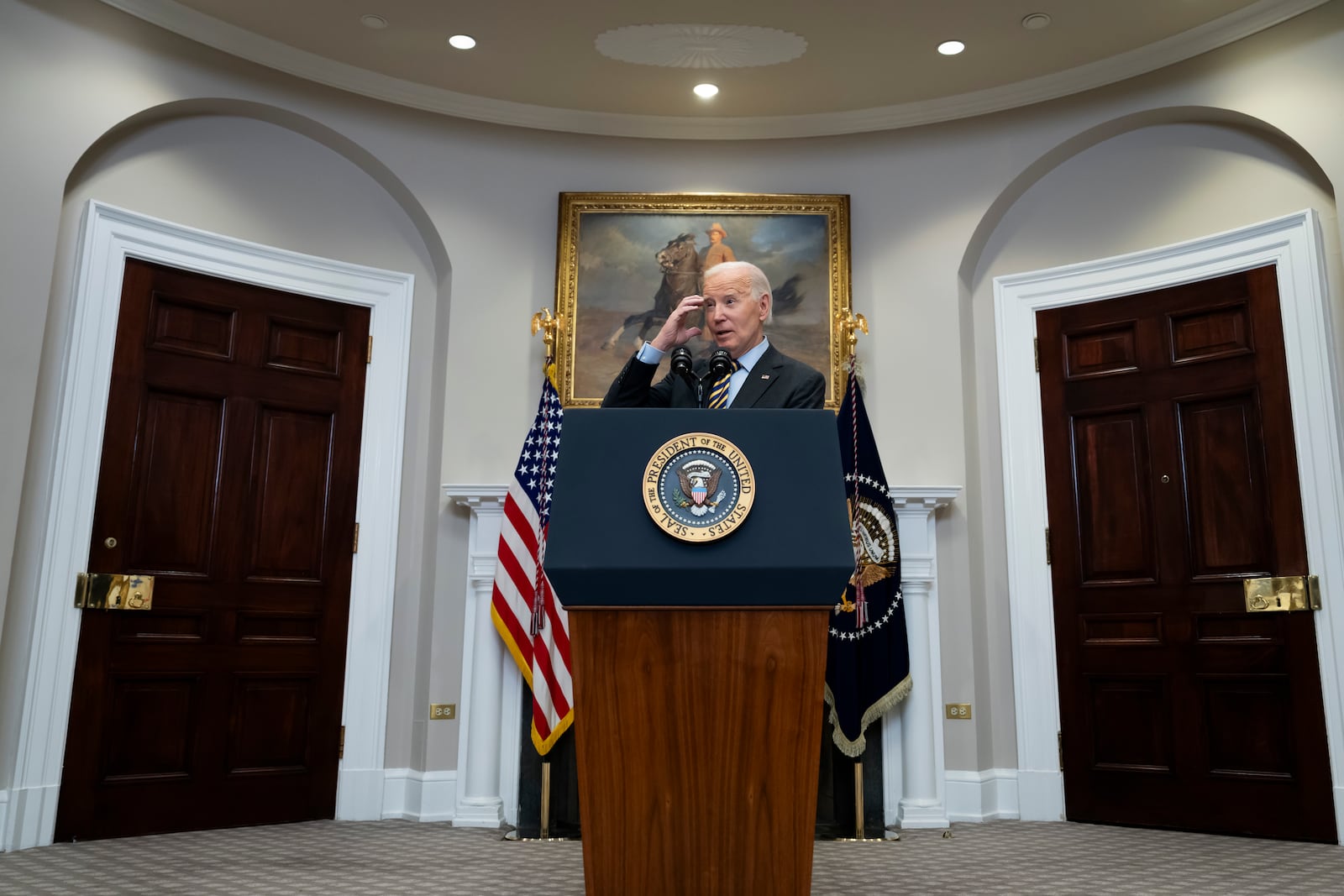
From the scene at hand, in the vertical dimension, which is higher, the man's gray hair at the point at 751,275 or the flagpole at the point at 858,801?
the man's gray hair at the point at 751,275

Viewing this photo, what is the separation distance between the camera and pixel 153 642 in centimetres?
482

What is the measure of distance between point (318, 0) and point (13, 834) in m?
3.93

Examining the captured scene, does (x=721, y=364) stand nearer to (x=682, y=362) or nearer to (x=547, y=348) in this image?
(x=682, y=362)

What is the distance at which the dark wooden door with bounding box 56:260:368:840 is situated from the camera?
471 centimetres

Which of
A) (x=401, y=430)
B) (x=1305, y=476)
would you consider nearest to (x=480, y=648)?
(x=401, y=430)

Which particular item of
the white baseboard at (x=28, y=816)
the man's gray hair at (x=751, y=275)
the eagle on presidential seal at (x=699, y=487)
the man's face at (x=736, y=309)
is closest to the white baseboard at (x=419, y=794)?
the white baseboard at (x=28, y=816)

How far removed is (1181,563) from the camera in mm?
5047

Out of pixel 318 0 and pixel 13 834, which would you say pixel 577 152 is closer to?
pixel 318 0

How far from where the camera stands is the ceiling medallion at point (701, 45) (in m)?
5.09

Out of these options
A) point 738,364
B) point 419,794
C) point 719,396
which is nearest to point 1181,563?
point 738,364

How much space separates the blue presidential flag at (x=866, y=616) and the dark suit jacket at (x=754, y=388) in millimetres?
1761

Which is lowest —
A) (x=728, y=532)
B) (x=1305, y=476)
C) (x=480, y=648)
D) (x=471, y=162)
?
(x=480, y=648)

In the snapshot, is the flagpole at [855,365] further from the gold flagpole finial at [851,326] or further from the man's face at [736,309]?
the man's face at [736,309]

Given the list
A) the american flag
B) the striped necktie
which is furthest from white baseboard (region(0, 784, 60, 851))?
the striped necktie
